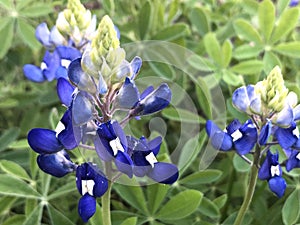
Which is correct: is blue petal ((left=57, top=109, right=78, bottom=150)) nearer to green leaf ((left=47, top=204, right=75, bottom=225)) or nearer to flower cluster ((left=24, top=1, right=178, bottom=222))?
flower cluster ((left=24, top=1, right=178, bottom=222))

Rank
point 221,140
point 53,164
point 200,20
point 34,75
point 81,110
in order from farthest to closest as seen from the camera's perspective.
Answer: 1. point 200,20
2. point 34,75
3. point 221,140
4. point 53,164
5. point 81,110

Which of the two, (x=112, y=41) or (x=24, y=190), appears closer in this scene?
(x=112, y=41)

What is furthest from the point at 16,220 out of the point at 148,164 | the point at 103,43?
the point at 103,43

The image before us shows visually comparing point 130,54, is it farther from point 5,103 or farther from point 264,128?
point 264,128

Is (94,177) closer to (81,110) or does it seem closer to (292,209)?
(81,110)

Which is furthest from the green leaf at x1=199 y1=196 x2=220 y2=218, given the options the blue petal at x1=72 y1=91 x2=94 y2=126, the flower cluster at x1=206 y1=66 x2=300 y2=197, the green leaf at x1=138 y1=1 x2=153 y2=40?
the green leaf at x1=138 y1=1 x2=153 y2=40

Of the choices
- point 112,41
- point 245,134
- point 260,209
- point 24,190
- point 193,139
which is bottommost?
point 260,209

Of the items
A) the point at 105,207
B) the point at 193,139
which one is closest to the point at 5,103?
the point at 193,139
